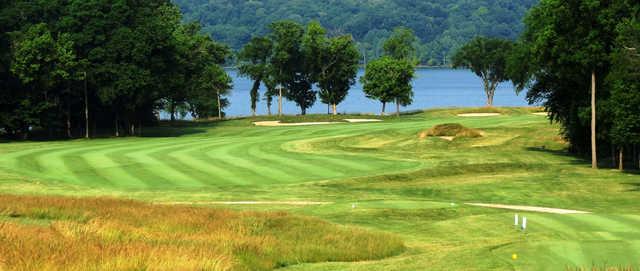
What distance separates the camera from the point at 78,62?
80938 mm

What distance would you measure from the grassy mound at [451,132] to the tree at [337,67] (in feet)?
165

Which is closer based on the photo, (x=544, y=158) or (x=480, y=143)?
(x=544, y=158)

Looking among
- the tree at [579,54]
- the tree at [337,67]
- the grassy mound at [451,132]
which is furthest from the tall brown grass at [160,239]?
the tree at [337,67]

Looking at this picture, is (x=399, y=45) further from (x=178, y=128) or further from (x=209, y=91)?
(x=178, y=128)

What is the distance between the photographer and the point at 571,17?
53.5 meters

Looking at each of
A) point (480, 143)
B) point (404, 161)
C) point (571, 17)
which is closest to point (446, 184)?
point (404, 161)

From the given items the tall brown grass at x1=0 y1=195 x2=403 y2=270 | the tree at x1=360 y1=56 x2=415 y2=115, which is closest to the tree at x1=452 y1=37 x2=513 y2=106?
the tree at x1=360 y1=56 x2=415 y2=115

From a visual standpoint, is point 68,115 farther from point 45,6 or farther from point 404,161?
point 404,161

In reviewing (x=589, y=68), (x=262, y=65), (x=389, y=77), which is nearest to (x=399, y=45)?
(x=389, y=77)

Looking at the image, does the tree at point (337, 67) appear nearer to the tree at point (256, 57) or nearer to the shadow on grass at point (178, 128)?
the tree at point (256, 57)

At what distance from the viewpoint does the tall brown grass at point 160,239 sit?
1426cm

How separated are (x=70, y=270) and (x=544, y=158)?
52611mm

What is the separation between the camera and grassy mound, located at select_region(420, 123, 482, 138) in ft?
242

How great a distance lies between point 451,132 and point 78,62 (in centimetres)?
3450
